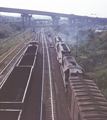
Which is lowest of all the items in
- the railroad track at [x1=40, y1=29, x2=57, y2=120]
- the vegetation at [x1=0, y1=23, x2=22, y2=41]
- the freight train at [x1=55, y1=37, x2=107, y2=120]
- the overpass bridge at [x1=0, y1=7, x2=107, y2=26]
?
the railroad track at [x1=40, y1=29, x2=57, y2=120]

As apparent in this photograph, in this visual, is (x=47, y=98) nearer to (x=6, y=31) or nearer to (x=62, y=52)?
(x=62, y=52)

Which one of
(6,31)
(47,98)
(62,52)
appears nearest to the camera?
(47,98)

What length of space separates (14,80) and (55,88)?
16.4 ft

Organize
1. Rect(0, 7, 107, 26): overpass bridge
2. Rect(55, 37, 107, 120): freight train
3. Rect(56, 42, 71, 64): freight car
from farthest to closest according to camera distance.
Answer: Rect(0, 7, 107, 26): overpass bridge < Rect(56, 42, 71, 64): freight car < Rect(55, 37, 107, 120): freight train

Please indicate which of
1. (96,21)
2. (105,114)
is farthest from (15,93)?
(96,21)

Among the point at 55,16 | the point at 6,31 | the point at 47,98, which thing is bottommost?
the point at 47,98

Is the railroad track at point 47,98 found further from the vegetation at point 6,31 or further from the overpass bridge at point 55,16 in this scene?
the overpass bridge at point 55,16

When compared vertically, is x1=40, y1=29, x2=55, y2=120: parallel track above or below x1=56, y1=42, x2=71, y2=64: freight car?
below

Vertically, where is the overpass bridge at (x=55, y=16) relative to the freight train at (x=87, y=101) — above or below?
above

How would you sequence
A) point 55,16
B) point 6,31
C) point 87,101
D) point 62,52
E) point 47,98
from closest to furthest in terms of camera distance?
point 87,101 < point 47,98 < point 62,52 < point 6,31 < point 55,16

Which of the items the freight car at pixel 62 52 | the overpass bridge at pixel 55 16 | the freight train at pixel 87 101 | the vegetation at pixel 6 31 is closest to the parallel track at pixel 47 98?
the freight car at pixel 62 52

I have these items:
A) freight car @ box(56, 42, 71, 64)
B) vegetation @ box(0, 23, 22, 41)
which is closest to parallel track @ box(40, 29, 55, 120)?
freight car @ box(56, 42, 71, 64)

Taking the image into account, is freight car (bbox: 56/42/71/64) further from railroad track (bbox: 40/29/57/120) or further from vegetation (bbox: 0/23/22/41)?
vegetation (bbox: 0/23/22/41)

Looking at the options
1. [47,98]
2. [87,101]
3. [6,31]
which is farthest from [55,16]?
[87,101]
